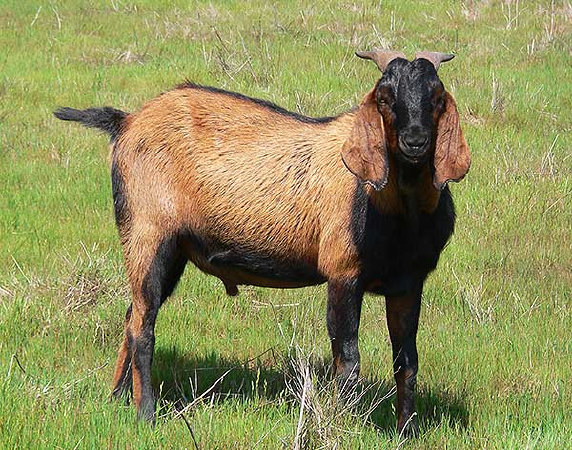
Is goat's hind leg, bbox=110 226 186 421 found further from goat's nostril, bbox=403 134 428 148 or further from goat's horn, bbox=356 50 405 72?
goat's nostril, bbox=403 134 428 148

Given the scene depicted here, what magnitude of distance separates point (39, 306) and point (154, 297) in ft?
3.93

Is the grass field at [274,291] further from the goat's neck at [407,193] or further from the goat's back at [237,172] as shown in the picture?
the goat's neck at [407,193]

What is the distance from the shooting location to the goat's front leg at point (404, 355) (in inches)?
215

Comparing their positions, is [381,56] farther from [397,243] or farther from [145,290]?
[145,290]

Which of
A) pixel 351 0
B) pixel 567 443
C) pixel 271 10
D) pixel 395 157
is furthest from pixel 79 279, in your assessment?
pixel 351 0

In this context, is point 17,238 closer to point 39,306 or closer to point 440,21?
point 39,306

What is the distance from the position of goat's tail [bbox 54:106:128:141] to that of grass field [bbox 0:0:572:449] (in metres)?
1.21

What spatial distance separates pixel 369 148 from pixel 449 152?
14.5 inches

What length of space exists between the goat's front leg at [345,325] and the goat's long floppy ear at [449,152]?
757mm

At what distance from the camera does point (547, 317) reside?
6773mm

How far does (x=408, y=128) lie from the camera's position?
459 centimetres

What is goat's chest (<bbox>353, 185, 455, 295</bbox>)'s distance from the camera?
16.8 feet

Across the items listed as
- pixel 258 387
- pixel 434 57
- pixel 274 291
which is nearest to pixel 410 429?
pixel 258 387

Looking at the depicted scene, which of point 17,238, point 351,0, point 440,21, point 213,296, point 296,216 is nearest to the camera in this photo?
point 296,216
